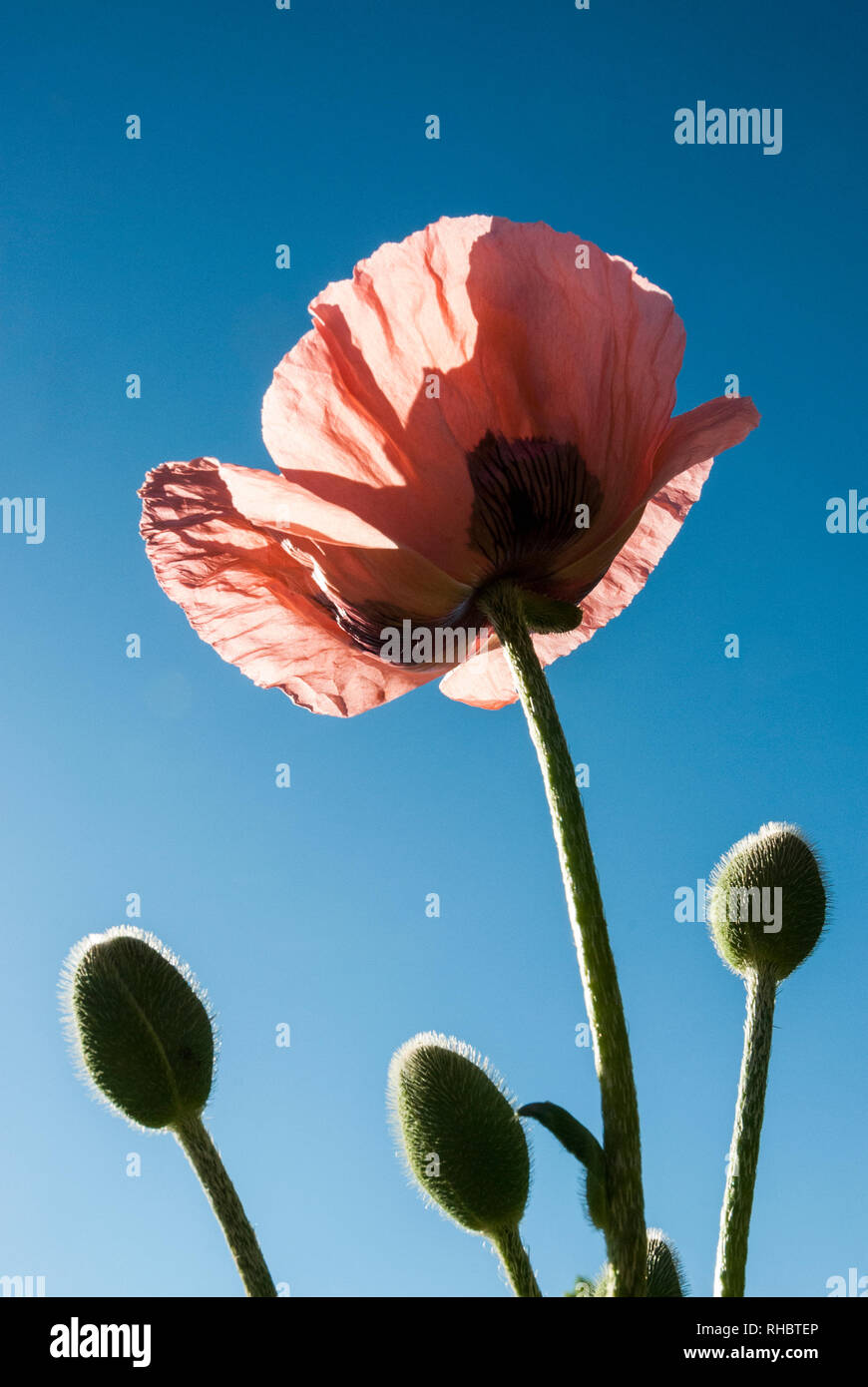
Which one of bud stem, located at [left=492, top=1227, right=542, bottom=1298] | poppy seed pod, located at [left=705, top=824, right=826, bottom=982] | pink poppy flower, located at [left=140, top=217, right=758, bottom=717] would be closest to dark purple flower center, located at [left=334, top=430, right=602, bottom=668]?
pink poppy flower, located at [left=140, top=217, right=758, bottom=717]

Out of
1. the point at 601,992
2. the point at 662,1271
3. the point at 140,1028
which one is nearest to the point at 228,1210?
the point at 140,1028

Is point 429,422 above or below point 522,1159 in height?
above

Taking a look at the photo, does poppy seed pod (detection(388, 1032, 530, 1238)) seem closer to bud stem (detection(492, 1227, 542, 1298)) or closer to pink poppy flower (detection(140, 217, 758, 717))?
bud stem (detection(492, 1227, 542, 1298))

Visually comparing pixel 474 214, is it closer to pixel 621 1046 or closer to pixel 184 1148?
pixel 621 1046

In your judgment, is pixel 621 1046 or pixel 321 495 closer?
Answer: pixel 621 1046

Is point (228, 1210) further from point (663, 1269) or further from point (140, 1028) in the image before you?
point (663, 1269)

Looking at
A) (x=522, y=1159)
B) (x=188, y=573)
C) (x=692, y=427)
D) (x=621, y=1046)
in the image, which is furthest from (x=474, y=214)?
(x=522, y=1159)
